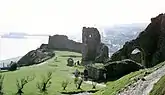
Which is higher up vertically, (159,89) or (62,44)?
(159,89)

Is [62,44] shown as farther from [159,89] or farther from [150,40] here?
[159,89]

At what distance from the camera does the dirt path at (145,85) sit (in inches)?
899

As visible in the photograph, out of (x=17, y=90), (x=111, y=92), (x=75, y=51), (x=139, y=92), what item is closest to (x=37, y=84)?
(x=17, y=90)

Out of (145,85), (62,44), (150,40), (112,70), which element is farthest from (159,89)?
(62,44)

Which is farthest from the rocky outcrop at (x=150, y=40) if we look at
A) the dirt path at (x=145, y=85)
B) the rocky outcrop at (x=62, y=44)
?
the rocky outcrop at (x=62, y=44)

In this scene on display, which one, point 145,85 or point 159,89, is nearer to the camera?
point 159,89

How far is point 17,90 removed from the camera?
60.3 metres

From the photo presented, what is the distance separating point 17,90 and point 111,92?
35.7 m

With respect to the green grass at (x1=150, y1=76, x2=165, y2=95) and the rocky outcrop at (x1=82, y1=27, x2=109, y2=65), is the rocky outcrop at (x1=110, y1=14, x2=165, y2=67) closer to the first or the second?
the rocky outcrop at (x1=82, y1=27, x2=109, y2=65)

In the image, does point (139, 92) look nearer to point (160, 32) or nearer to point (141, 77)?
point (141, 77)

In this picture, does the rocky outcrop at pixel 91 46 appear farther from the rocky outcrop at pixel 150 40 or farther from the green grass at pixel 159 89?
the green grass at pixel 159 89

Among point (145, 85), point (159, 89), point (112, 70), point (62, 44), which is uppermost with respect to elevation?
point (159, 89)

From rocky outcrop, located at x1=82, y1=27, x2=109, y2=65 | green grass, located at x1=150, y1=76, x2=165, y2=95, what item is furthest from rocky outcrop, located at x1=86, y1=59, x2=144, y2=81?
green grass, located at x1=150, y1=76, x2=165, y2=95

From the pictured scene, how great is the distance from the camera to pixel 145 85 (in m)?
23.3
